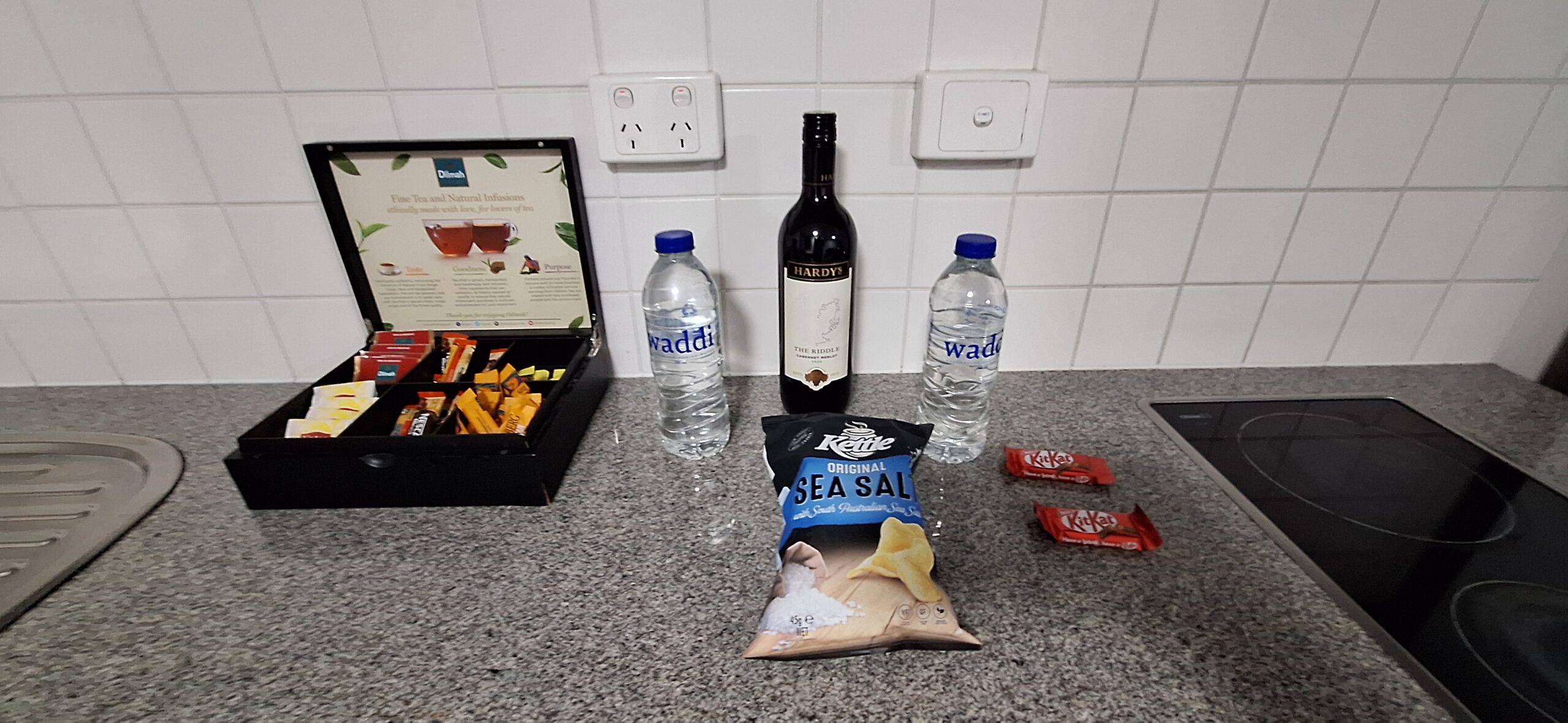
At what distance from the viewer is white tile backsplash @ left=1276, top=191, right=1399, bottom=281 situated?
2.33ft

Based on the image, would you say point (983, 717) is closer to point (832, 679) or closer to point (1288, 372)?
point (832, 679)

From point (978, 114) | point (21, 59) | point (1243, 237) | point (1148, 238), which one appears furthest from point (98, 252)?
point (1243, 237)

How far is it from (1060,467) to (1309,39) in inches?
20.6

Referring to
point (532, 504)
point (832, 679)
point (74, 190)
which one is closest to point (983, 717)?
point (832, 679)

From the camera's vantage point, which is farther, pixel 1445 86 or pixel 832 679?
pixel 1445 86

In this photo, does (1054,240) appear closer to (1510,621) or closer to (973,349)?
(973,349)

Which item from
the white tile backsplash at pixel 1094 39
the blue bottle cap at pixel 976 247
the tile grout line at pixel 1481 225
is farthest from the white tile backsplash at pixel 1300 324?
the blue bottle cap at pixel 976 247

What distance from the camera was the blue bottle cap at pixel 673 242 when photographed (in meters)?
0.55

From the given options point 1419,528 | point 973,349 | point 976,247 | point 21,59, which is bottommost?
point 1419,528

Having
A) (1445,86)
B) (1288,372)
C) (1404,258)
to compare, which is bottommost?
(1288,372)

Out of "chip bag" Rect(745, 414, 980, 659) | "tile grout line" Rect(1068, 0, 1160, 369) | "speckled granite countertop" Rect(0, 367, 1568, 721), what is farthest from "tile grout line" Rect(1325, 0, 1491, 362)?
"chip bag" Rect(745, 414, 980, 659)

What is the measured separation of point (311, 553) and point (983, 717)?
0.55 metres

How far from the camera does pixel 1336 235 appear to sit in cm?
73

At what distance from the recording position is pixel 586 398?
685 mm
